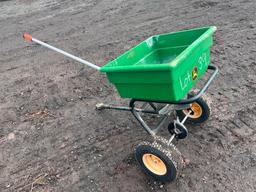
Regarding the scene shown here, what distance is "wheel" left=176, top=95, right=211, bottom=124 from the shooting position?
308cm

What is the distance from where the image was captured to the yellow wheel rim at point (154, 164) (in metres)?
2.61

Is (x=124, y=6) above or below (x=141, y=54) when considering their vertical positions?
below

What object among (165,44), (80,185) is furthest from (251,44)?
(80,185)

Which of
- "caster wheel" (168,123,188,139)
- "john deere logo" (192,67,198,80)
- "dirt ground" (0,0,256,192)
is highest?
"john deere logo" (192,67,198,80)

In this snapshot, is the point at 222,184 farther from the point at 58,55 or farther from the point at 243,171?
the point at 58,55

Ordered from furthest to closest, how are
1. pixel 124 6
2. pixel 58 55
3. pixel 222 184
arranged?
pixel 124 6
pixel 58 55
pixel 222 184

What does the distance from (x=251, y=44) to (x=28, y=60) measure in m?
3.99

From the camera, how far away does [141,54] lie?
9.78 ft

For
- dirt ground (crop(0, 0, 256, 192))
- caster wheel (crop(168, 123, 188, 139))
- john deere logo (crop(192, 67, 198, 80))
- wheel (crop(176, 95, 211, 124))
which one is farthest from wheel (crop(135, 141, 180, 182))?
wheel (crop(176, 95, 211, 124))

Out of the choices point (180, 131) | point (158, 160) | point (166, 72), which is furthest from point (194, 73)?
point (158, 160)

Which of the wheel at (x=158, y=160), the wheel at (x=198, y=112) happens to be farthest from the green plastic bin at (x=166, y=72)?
the wheel at (x=198, y=112)

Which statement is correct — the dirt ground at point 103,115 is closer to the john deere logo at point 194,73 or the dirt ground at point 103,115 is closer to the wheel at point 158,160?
the wheel at point 158,160

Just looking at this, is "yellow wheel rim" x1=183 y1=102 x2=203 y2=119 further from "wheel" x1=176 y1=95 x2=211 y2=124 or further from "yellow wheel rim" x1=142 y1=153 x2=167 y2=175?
"yellow wheel rim" x1=142 y1=153 x2=167 y2=175

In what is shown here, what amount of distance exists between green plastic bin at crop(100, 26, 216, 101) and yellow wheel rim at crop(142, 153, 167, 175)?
0.56 m
